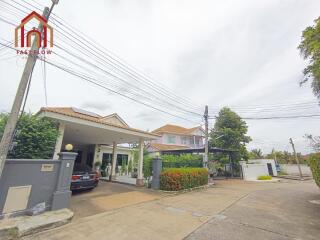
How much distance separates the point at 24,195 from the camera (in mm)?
4512

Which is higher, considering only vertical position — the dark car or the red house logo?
the red house logo

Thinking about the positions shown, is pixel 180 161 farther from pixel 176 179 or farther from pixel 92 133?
pixel 92 133

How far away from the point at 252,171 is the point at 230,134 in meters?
5.15

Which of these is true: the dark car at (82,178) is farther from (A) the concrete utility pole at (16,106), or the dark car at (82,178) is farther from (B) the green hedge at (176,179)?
(A) the concrete utility pole at (16,106)

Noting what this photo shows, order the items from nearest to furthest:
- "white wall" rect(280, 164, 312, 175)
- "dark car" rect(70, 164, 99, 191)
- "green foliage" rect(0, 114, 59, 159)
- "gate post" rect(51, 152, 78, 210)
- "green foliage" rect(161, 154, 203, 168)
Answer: "gate post" rect(51, 152, 78, 210) < "green foliage" rect(0, 114, 59, 159) < "dark car" rect(70, 164, 99, 191) < "green foliage" rect(161, 154, 203, 168) < "white wall" rect(280, 164, 312, 175)

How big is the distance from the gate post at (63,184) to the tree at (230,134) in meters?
16.9

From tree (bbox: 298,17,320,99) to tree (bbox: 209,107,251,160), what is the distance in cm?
1239

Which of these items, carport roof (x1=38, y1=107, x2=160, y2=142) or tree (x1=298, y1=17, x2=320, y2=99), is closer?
tree (x1=298, y1=17, x2=320, y2=99)

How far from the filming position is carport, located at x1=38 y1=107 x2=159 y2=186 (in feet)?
23.2

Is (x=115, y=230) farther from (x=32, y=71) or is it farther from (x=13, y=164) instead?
(x=32, y=71)

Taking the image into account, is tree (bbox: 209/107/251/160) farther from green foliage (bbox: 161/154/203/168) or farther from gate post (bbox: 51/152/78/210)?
gate post (bbox: 51/152/78/210)

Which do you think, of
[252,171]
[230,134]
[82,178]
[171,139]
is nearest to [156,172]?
[82,178]

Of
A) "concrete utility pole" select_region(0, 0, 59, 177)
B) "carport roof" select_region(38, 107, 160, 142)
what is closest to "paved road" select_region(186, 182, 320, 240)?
"concrete utility pole" select_region(0, 0, 59, 177)

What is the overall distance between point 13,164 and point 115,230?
3182 millimetres
